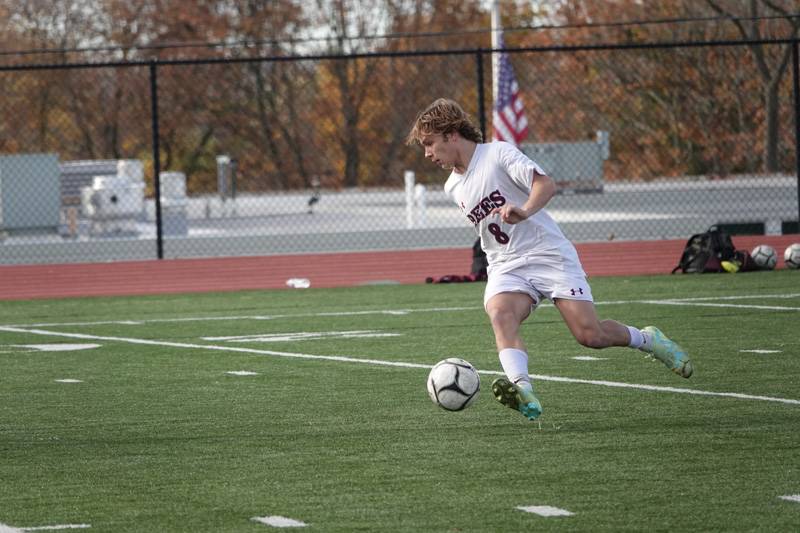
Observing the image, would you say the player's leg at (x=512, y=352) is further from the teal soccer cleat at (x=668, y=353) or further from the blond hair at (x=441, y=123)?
the blond hair at (x=441, y=123)

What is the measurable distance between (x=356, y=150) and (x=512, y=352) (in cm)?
3918

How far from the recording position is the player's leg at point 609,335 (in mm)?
7992

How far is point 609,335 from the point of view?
809 cm

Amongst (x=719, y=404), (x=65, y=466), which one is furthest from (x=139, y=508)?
(x=719, y=404)

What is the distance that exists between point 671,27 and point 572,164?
623cm

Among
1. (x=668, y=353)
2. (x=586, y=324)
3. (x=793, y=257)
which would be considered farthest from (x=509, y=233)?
(x=793, y=257)

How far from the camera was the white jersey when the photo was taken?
7.95m

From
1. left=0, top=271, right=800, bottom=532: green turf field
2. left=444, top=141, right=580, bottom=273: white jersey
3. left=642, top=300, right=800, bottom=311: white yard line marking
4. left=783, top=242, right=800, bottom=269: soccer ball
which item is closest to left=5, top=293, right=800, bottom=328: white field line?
left=642, top=300, right=800, bottom=311: white yard line marking

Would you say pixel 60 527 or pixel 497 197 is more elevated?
pixel 497 197

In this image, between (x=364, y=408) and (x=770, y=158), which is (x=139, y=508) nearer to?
(x=364, y=408)

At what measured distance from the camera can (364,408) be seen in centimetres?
857

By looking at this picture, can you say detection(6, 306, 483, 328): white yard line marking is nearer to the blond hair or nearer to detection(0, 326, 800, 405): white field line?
detection(0, 326, 800, 405): white field line

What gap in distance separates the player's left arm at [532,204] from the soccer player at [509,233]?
27 millimetres

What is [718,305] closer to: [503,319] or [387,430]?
[503,319]
